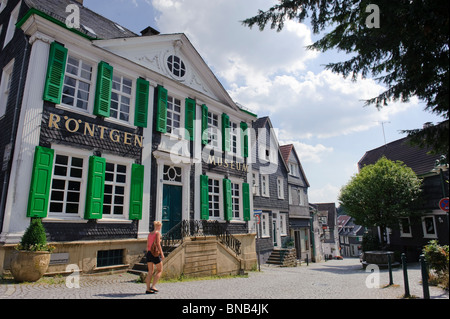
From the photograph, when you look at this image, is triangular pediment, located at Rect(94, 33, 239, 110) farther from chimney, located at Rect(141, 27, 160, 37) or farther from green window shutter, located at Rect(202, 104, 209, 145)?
chimney, located at Rect(141, 27, 160, 37)

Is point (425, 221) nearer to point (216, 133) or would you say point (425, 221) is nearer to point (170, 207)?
point (216, 133)

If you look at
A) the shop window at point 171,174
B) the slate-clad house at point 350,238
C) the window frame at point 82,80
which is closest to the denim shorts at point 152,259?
the window frame at point 82,80

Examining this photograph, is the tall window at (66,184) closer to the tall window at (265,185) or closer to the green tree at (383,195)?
the tall window at (265,185)

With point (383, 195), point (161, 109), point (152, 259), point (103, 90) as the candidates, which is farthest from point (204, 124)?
point (383, 195)

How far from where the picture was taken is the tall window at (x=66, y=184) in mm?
9542

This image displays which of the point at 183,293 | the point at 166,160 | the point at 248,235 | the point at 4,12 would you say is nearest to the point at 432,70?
the point at 183,293

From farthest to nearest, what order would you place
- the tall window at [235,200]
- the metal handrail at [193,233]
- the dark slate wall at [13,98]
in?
the tall window at [235,200], the metal handrail at [193,233], the dark slate wall at [13,98]

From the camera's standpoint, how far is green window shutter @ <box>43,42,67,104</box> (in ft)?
31.6

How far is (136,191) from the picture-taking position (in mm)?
11453

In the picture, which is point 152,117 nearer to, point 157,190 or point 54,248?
point 157,190

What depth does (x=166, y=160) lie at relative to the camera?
12938mm

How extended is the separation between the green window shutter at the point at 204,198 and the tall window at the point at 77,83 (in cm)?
592

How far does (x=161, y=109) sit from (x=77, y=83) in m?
3.42

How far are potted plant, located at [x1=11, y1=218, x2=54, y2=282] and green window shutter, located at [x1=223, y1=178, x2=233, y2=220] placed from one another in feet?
28.3
